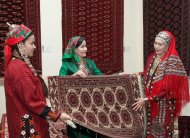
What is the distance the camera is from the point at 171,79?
273cm

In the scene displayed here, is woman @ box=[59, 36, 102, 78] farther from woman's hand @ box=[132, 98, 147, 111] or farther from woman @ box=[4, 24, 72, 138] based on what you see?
woman @ box=[4, 24, 72, 138]

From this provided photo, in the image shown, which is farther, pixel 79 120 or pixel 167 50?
pixel 167 50

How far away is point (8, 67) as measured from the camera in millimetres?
1942

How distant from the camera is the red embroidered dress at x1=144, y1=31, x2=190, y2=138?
2734 millimetres

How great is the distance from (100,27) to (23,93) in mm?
2732

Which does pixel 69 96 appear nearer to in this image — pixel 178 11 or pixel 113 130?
pixel 113 130

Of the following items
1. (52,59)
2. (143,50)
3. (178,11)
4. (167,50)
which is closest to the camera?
(167,50)

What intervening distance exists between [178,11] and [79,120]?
2.33 m

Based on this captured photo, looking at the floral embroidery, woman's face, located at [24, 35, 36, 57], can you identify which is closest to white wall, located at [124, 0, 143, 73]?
woman's face, located at [24, 35, 36, 57]

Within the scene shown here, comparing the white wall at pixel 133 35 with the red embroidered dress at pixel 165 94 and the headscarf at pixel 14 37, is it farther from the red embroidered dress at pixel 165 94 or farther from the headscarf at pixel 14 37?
the headscarf at pixel 14 37

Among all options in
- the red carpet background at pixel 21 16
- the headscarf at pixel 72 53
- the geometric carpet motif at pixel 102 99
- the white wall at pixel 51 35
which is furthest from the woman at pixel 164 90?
the red carpet background at pixel 21 16

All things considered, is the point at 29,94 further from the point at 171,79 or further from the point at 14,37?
the point at 171,79

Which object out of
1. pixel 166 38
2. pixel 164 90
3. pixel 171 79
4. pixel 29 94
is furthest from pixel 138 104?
pixel 29 94

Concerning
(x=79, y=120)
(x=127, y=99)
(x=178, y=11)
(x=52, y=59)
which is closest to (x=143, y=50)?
(x=178, y=11)
